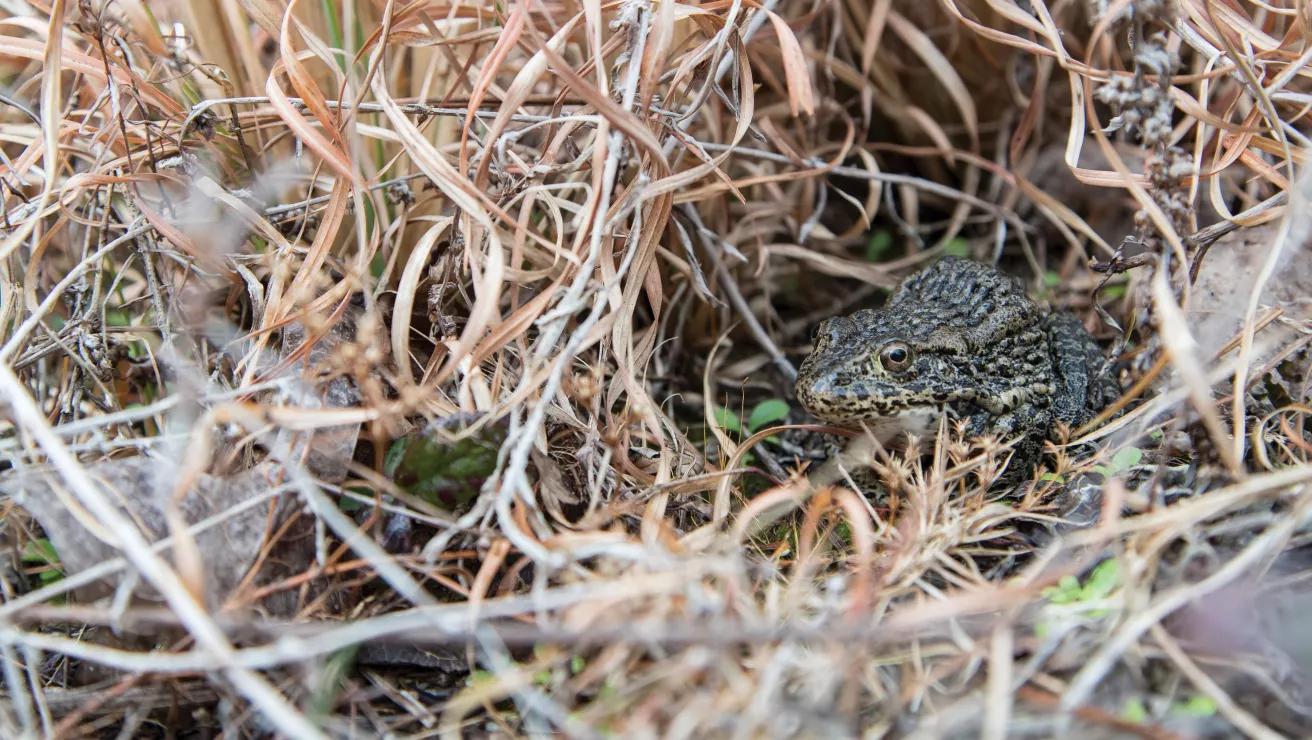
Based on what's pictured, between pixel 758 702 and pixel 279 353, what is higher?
pixel 279 353

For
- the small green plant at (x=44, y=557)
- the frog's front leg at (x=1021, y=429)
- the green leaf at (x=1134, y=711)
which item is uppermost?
the small green plant at (x=44, y=557)

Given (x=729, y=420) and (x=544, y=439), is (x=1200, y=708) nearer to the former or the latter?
(x=544, y=439)

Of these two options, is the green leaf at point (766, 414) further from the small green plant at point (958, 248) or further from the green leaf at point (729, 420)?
the small green plant at point (958, 248)

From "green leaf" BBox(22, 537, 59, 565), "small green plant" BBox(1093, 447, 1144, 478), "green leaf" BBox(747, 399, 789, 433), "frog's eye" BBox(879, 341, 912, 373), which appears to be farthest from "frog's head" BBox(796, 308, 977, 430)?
"green leaf" BBox(22, 537, 59, 565)

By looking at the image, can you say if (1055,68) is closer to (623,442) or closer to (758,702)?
(623,442)

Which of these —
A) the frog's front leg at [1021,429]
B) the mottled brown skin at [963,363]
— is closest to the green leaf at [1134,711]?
the mottled brown skin at [963,363]

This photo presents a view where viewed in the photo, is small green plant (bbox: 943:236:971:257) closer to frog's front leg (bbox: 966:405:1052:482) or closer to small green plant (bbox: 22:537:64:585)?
frog's front leg (bbox: 966:405:1052:482)

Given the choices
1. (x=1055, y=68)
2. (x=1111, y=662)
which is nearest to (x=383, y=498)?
(x=1111, y=662)
